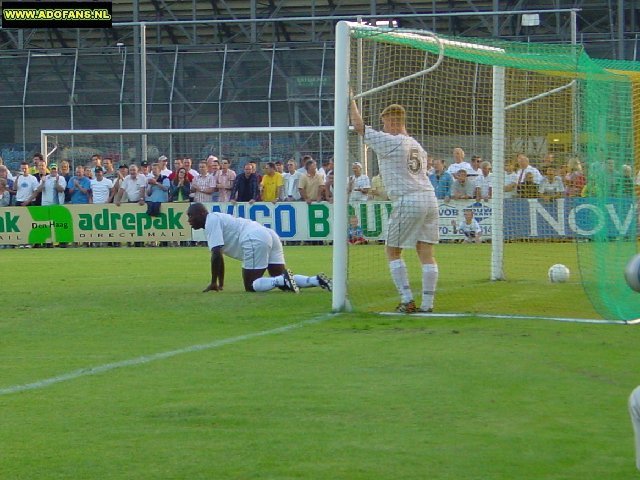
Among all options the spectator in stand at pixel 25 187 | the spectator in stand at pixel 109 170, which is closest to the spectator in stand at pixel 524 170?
the spectator in stand at pixel 109 170

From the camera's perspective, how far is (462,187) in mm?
22531

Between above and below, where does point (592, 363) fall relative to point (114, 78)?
below

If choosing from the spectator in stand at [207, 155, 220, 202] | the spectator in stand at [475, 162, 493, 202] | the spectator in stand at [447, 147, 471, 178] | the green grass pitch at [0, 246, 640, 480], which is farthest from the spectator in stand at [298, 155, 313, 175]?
the green grass pitch at [0, 246, 640, 480]

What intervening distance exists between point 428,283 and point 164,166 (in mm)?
16944

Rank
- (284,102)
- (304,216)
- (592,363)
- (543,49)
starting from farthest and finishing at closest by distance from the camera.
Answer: (284,102)
(304,216)
(543,49)
(592,363)

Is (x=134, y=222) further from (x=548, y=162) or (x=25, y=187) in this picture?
(x=548, y=162)

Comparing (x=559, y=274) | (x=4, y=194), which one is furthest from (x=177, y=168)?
(x=559, y=274)

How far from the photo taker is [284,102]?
117 ft

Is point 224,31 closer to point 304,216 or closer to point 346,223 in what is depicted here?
point 304,216

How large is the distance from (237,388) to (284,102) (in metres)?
28.5

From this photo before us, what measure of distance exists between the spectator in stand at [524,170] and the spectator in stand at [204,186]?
1102 centimetres

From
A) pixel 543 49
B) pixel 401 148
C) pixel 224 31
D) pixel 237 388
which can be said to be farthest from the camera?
pixel 224 31

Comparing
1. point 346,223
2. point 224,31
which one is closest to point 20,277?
point 346,223

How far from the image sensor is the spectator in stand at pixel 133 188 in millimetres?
27562
